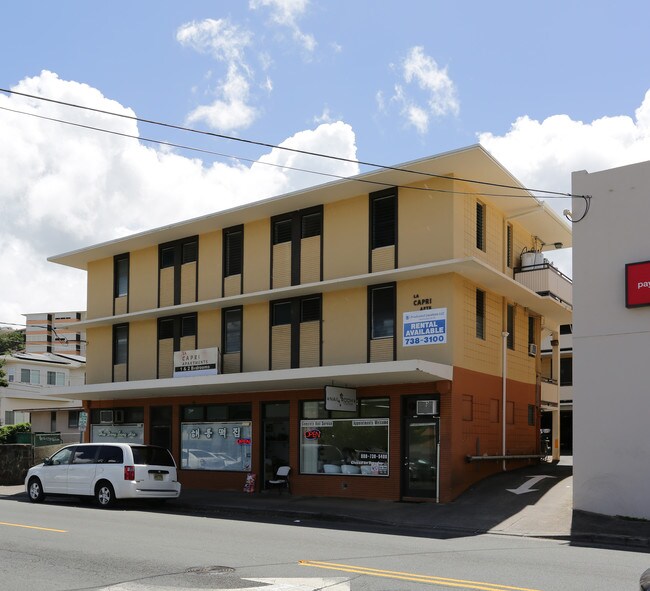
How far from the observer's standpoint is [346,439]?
73.8ft

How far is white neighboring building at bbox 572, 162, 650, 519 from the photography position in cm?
1695

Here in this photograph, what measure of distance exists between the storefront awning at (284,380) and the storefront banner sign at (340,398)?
21cm

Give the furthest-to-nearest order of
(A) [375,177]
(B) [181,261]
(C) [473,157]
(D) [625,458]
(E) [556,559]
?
(B) [181,261] → (A) [375,177] → (C) [473,157] → (D) [625,458] → (E) [556,559]

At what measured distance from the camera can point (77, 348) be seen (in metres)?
113

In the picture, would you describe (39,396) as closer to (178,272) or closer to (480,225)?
(178,272)

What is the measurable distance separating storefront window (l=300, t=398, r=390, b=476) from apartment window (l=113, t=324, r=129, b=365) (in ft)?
29.4

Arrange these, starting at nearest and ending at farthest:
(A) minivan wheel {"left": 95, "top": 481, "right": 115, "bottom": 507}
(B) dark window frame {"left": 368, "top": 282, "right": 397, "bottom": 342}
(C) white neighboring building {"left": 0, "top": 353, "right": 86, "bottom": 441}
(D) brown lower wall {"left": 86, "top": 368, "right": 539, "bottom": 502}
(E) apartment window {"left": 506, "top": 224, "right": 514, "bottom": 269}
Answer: (A) minivan wheel {"left": 95, "top": 481, "right": 115, "bottom": 507}
(D) brown lower wall {"left": 86, "top": 368, "right": 539, "bottom": 502}
(B) dark window frame {"left": 368, "top": 282, "right": 397, "bottom": 342}
(E) apartment window {"left": 506, "top": 224, "right": 514, "bottom": 269}
(C) white neighboring building {"left": 0, "top": 353, "right": 86, "bottom": 441}

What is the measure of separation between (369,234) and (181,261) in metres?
7.87

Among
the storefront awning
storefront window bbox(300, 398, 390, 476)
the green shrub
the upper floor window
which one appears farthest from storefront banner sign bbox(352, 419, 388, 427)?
the green shrub

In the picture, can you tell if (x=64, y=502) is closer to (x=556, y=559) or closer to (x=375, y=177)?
(x=375, y=177)

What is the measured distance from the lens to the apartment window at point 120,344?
96.9 ft

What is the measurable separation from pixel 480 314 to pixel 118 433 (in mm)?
13988

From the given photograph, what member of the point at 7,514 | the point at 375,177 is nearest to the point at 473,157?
the point at 375,177

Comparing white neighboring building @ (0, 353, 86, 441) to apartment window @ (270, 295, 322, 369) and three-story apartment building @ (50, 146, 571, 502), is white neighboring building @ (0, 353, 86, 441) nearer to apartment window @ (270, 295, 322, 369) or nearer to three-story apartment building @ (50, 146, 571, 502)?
three-story apartment building @ (50, 146, 571, 502)
